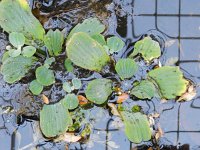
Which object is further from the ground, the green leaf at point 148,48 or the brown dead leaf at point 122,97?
the green leaf at point 148,48

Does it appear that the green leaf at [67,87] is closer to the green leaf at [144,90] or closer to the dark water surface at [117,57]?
the dark water surface at [117,57]

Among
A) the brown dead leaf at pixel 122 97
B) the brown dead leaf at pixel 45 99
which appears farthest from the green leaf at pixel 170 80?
the brown dead leaf at pixel 45 99

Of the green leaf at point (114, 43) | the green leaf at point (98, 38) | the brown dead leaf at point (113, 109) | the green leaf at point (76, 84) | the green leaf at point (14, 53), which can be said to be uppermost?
the green leaf at point (98, 38)

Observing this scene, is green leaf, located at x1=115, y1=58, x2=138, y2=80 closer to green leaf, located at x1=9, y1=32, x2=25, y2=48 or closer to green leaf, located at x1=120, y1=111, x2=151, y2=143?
green leaf, located at x1=120, y1=111, x2=151, y2=143

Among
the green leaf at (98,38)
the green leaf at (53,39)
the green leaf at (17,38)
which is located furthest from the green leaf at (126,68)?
the green leaf at (17,38)

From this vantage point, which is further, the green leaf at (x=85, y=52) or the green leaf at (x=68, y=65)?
the green leaf at (x=68, y=65)

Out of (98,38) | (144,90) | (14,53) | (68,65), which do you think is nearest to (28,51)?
(14,53)
